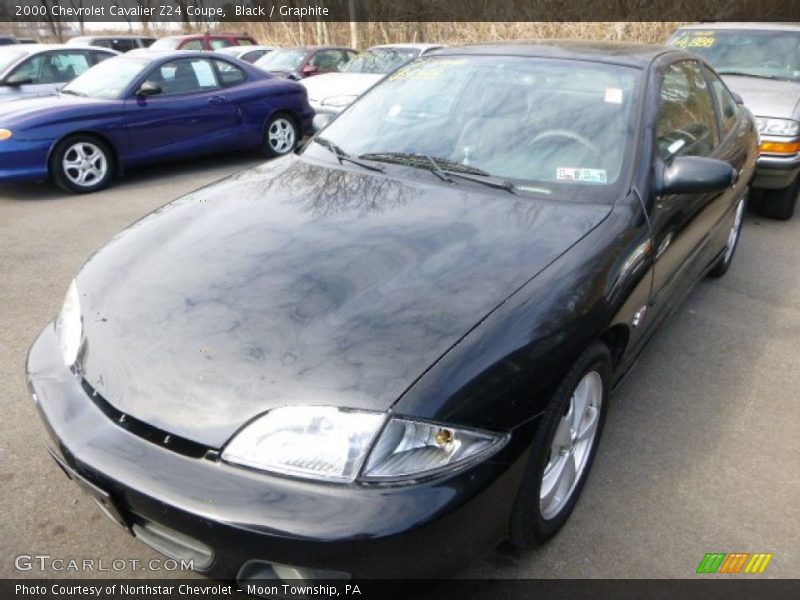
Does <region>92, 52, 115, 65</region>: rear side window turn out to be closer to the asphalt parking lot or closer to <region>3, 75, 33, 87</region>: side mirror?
<region>3, 75, 33, 87</region>: side mirror

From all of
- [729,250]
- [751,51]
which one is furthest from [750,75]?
[729,250]

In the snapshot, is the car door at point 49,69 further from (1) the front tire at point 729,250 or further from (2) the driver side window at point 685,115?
(1) the front tire at point 729,250

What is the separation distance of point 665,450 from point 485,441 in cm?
136

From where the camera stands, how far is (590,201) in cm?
244

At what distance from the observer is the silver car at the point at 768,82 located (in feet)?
17.5

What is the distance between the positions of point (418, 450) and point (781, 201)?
17.6 ft

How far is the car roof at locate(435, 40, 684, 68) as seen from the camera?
9.94 ft

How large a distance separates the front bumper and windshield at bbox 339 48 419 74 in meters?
8.86

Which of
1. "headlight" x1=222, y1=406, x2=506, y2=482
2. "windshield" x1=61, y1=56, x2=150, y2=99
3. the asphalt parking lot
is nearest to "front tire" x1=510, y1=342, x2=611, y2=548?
the asphalt parking lot

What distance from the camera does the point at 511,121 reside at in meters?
2.83

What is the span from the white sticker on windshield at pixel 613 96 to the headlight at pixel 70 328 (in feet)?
7.41

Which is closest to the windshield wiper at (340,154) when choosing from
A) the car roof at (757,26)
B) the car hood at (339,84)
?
the car roof at (757,26)

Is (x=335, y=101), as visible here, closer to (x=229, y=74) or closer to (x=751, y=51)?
(x=229, y=74)

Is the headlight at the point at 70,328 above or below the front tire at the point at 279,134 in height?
above
